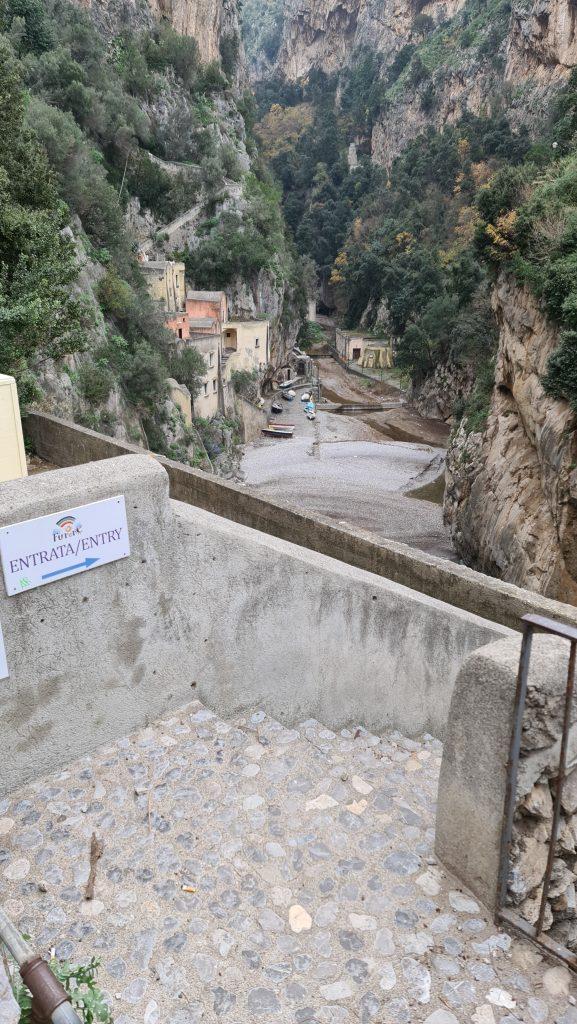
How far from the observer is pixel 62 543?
412 cm

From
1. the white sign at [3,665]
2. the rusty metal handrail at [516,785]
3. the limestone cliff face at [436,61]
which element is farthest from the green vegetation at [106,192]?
the limestone cliff face at [436,61]

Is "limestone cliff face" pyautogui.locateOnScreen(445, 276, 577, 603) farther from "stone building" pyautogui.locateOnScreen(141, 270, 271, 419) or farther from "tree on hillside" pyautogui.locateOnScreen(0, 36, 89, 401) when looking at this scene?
"stone building" pyautogui.locateOnScreen(141, 270, 271, 419)

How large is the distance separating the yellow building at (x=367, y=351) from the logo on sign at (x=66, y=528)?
62634 mm

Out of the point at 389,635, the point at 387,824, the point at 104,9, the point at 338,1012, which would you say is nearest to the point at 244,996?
the point at 338,1012

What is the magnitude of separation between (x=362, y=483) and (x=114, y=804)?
33791 mm

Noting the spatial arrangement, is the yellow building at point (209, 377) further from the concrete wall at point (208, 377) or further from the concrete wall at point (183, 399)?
the concrete wall at point (183, 399)

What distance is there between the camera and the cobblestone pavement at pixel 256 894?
3115 millimetres

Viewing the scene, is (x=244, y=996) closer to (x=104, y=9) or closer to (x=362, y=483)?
(x=362, y=483)

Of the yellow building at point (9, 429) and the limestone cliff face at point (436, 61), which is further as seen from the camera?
the limestone cliff face at point (436, 61)

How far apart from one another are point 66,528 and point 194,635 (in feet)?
4.76

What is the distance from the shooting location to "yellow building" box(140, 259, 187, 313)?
4053 cm

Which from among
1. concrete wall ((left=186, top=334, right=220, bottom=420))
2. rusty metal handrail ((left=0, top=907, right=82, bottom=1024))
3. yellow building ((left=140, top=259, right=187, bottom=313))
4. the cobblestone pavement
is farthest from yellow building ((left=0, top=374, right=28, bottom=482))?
yellow building ((left=140, top=259, right=187, bottom=313))

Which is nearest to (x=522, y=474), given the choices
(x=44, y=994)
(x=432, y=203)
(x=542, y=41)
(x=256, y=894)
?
(x=256, y=894)

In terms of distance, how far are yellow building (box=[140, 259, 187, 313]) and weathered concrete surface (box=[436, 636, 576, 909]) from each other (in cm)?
3875
